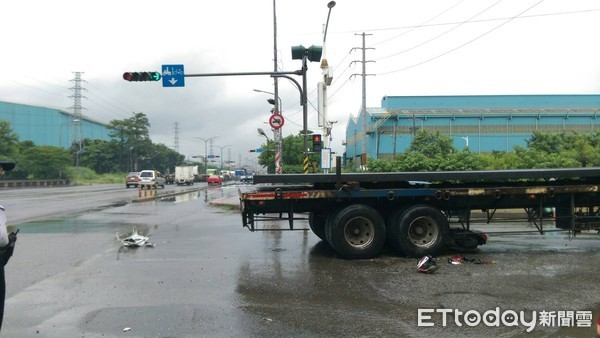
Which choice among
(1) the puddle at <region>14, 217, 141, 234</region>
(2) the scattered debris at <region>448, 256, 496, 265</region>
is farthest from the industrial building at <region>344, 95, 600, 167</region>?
(2) the scattered debris at <region>448, 256, 496, 265</region>

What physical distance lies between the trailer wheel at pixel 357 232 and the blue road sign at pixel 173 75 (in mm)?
10653

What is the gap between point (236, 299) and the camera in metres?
6.16

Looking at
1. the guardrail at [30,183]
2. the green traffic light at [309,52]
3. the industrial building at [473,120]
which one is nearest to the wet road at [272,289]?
the green traffic light at [309,52]

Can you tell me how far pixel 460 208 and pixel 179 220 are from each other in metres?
10.0

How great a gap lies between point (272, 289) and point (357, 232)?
2632mm

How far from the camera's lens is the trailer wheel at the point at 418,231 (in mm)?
8625

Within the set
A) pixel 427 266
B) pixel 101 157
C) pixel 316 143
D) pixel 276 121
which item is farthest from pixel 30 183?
pixel 427 266

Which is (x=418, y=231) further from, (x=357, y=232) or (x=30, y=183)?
(x=30, y=183)

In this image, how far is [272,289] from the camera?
6.67 metres

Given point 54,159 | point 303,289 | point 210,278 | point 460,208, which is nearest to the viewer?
point 303,289

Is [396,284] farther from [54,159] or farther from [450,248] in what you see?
[54,159]

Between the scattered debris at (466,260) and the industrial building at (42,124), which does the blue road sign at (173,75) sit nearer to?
the scattered debris at (466,260)

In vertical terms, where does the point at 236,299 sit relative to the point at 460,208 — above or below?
below

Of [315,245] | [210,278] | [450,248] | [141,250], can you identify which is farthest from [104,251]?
[450,248]
